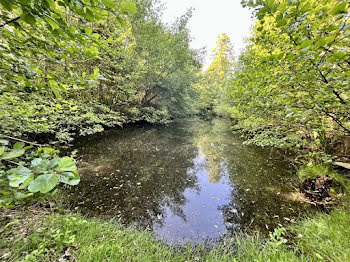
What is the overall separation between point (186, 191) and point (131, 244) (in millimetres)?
2154

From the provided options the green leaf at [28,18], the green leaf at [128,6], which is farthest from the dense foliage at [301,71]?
the green leaf at [28,18]

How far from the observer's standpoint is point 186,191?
423 centimetres

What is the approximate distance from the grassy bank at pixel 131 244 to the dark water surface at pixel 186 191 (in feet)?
1.23

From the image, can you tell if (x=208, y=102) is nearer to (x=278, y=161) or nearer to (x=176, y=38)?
(x=176, y=38)

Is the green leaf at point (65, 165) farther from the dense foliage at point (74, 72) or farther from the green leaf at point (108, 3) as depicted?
the green leaf at point (108, 3)

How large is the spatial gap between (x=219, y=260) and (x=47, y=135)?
7436 millimetres

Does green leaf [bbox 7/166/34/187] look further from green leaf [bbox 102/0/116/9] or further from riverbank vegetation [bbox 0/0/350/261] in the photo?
green leaf [bbox 102/0/116/9]

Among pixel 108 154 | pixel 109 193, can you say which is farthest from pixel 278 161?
pixel 108 154

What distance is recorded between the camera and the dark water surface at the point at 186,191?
305 cm

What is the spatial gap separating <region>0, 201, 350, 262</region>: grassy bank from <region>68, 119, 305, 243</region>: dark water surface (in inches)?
14.7

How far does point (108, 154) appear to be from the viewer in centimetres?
625

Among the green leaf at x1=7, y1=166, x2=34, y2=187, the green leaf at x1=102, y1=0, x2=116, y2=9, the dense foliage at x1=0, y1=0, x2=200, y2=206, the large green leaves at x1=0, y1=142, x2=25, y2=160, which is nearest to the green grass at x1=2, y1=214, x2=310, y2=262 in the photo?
the dense foliage at x1=0, y1=0, x2=200, y2=206

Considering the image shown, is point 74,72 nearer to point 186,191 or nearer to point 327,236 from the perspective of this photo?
point 186,191

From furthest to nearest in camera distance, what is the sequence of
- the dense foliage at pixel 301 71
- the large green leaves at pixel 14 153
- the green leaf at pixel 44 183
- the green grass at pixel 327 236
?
the green grass at pixel 327 236 < the dense foliage at pixel 301 71 < the large green leaves at pixel 14 153 < the green leaf at pixel 44 183
